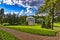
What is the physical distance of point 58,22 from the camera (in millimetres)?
18297

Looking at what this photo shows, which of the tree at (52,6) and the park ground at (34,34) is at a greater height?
the tree at (52,6)

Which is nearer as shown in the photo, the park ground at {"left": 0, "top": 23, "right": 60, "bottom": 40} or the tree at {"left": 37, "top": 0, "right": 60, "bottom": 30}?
the park ground at {"left": 0, "top": 23, "right": 60, "bottom": 40}

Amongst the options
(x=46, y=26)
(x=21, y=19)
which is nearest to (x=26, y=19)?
(x=21, y=19)

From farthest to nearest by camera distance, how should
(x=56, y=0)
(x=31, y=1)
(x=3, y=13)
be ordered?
(x=31, y=1) → (x=3, y=13) → (x=56, y=0)

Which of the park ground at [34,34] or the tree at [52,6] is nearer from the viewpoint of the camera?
the park ground at [34,34]

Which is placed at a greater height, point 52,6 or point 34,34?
point 52,6

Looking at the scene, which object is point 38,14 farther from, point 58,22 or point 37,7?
point 58,22

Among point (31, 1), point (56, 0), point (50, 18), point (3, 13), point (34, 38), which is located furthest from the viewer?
point (31, 1)

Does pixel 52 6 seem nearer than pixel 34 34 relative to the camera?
No

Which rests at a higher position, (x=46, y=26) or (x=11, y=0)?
(x=11, y=0)

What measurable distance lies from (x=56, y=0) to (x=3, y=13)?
204 inches

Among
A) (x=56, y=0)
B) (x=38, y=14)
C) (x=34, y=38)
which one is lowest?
(x=34, y=38)

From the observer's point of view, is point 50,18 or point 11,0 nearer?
point 50,18

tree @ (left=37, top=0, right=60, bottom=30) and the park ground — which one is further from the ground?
tree @ (left=37, top=0, right=60, bottom=30)
